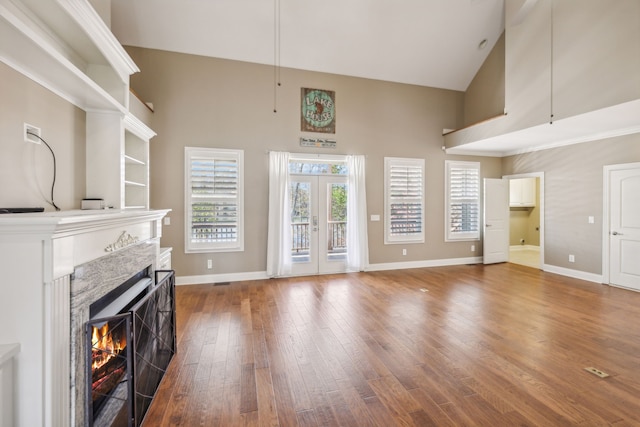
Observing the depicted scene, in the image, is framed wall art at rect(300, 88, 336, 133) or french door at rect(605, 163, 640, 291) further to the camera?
framed wall art at rect(300, 88, 336, 133)

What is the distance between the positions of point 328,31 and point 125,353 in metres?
5.33

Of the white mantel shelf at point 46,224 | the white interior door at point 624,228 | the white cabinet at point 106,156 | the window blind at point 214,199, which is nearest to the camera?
the white mantel shelf at point 46,224

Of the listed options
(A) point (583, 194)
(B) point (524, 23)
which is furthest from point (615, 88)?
(A) point (583, 194)

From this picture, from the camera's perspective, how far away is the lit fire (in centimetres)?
165

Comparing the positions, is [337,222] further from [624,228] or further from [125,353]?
[624,228]

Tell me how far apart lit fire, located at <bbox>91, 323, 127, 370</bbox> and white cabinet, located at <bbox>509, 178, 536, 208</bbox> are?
32.0ft

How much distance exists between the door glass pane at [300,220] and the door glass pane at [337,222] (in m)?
0.44

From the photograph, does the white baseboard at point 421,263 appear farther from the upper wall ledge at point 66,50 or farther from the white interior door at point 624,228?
the upper wall ledge at point 66,50

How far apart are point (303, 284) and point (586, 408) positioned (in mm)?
3689

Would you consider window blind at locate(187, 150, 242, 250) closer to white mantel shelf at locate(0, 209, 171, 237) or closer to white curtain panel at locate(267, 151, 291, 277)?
white curtain panel at locate(267, 151, 291, 277)

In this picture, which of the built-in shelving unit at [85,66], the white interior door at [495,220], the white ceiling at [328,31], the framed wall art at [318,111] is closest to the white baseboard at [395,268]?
the white interior door at [495,220]

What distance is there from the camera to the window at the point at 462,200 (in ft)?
21.0

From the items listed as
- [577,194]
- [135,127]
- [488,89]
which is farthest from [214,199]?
[577,194]

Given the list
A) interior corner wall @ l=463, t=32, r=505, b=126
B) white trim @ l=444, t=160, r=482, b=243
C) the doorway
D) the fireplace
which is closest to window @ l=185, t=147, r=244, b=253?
the fireplace
